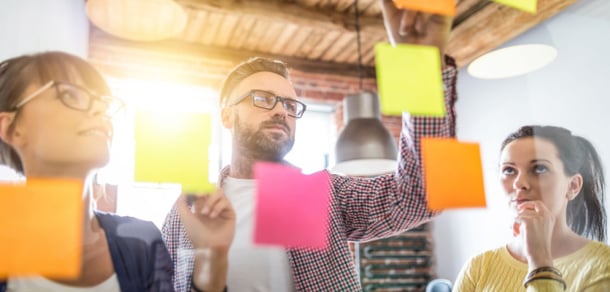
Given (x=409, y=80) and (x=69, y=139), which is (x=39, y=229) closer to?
(x=69, y=139)

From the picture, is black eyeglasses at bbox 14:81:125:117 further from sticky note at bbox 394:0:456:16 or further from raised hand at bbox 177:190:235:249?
sticky note at bbox 394:0:456:16

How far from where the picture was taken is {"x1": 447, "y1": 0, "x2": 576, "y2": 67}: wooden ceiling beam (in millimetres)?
601

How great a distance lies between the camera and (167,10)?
0.60m

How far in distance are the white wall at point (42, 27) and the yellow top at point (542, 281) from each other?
49 cm

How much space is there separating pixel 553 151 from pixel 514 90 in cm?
12

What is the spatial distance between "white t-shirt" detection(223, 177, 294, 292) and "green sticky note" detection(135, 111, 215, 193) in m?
0.04

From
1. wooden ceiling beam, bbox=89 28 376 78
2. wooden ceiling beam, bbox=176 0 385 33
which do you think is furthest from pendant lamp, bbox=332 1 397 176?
wooden ceiling beam, bbox=89 28 376 78

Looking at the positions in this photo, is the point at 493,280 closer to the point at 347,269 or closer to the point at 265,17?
the point at 347,269

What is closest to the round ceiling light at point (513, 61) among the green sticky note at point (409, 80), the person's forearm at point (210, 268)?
the green sticky note at point (409, 80)

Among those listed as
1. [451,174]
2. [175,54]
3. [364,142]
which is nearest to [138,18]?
[175,54]

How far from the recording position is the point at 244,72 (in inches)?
18.2

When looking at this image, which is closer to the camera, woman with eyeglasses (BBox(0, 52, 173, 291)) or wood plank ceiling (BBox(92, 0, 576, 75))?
woman with eyeglasses (BBox(0, 52, 173, 291))

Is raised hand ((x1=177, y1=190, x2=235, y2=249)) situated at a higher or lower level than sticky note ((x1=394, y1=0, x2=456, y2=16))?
lower

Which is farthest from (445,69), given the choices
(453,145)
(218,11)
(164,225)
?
(218,11)
